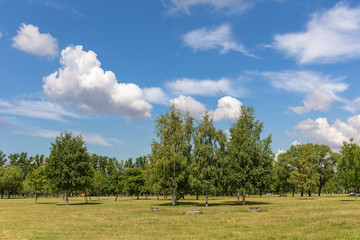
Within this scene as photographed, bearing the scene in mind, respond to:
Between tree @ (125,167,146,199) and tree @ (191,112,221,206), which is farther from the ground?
tree @ (191,112,221,206)

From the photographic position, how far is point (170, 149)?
203 feet

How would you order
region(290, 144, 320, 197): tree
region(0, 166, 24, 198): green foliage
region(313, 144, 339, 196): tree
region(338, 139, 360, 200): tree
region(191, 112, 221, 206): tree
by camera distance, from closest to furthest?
region(191, 112, 221, 206): tree → region(338, 139, 360, 200): tree → region(290, 144, 320, 197): tree → region(313, 144, 339, 196): tree → region(0, 166, 24, 198): green foliage

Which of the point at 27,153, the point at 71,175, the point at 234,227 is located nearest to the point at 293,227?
the point at 234,227

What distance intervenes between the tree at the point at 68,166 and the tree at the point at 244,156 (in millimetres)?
36556

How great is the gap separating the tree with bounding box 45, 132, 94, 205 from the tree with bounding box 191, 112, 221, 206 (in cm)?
3001

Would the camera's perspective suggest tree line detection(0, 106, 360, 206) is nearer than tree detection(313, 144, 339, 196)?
Yes

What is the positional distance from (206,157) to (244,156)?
25.6 feet

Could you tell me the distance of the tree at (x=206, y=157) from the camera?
58031 millimetres

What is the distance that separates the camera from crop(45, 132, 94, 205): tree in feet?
231

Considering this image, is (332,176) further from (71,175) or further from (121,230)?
(121,230)

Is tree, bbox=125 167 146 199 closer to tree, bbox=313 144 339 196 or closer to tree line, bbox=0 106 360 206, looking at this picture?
tree line, bbox=0 106 360 206

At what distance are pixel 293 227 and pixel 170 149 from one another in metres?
39.1

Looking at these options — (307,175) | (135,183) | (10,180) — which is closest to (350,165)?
(307,175)

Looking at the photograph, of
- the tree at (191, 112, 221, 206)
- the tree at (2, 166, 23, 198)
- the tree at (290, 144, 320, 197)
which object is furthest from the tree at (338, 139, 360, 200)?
the tree at (2, 166, 23, 198)
